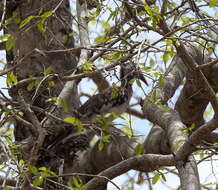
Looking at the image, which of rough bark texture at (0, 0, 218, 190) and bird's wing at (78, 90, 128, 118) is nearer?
rough bark texture at (0, 0, 218, 190)

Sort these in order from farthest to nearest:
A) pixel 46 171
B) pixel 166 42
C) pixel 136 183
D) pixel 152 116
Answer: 1. pixel 136 183
2. pixel 152 116
3. pixel 166 42
4. pixel 46 171

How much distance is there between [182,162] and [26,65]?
6.35ft

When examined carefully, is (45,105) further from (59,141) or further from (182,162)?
(182,162)

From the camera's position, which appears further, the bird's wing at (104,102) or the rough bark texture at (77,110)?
the bird's wing at (104,102)

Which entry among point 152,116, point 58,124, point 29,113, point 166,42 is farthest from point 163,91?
point 29,113

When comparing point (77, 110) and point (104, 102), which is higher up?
point (104, 102)

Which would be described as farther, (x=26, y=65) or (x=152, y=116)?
(x=26, y=65)

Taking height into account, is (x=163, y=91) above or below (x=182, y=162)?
above

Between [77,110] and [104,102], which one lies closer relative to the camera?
[77,110]

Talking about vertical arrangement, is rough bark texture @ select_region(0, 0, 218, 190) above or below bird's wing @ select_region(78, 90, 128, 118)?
below

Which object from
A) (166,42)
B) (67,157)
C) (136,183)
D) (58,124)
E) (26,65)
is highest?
(26,65)

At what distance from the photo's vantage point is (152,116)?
341cm

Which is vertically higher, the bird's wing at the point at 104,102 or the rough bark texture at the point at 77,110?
the bird's wing at the point at 104,102

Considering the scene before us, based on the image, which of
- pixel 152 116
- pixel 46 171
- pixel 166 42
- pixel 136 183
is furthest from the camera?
pixel 136 183
